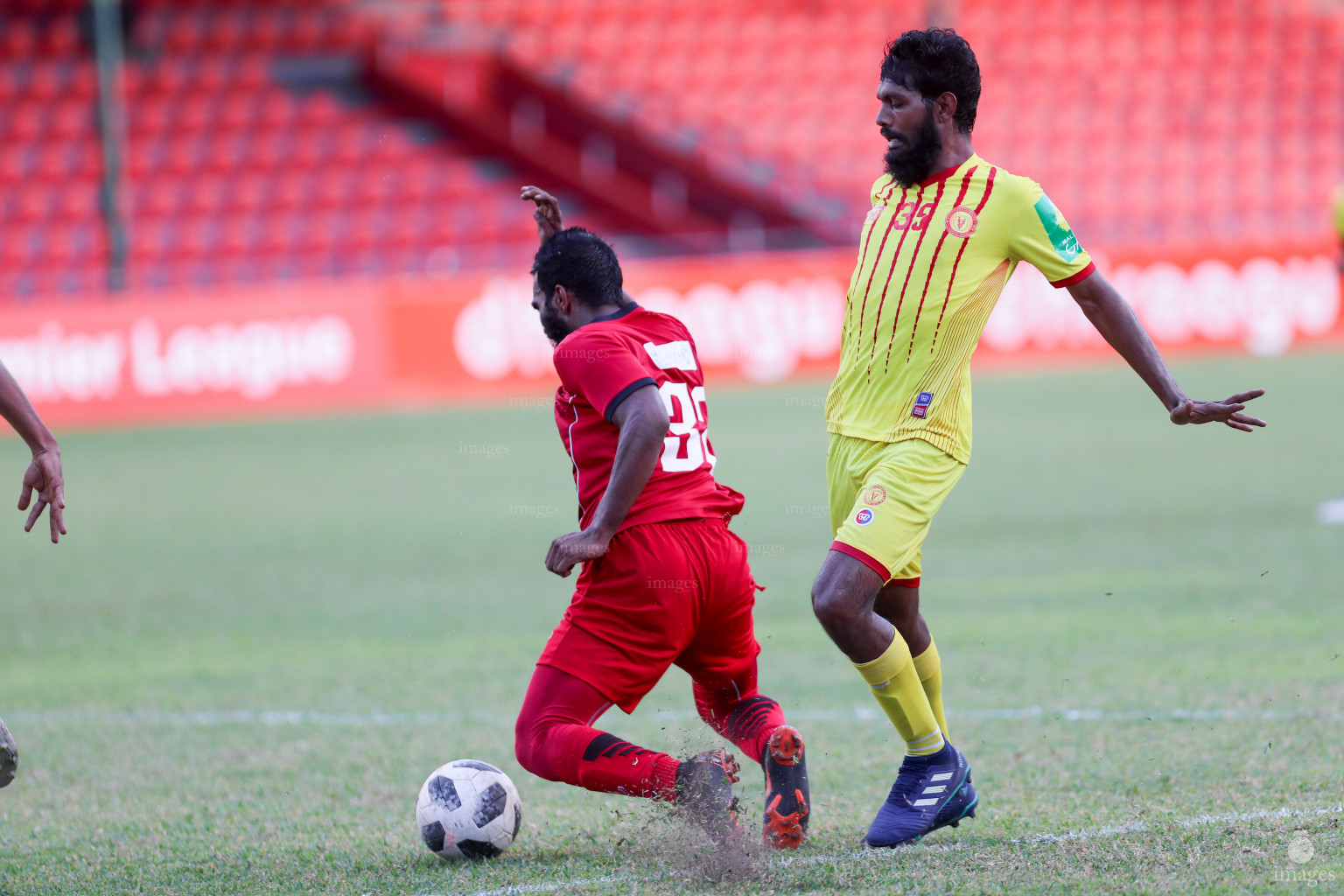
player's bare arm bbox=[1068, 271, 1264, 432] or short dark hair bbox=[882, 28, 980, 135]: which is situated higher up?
short dark hair bbox=[882, 28, 980, 135]

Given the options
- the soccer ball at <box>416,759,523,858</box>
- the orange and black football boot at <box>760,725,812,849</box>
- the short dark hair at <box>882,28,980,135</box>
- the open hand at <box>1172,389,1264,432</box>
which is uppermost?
the short dark hair at <box>882,28,980,135</box>

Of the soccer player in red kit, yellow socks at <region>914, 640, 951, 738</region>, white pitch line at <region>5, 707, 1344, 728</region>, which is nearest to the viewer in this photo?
the soccer player in red kit

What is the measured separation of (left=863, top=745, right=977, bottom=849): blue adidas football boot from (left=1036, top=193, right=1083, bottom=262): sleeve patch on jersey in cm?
132

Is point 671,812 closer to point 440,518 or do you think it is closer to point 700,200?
point 440,518

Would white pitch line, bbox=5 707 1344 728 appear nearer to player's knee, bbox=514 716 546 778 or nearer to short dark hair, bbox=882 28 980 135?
player's knee, bbox=514 716 546 778

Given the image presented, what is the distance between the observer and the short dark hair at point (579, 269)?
387 cm

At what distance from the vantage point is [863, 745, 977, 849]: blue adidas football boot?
3781mm

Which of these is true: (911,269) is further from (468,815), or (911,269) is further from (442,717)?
(442,717)

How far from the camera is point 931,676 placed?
4164 mm

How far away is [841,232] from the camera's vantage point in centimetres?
2191

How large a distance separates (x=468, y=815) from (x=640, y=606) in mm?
733

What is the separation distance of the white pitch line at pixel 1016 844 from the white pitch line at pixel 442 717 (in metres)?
1.24

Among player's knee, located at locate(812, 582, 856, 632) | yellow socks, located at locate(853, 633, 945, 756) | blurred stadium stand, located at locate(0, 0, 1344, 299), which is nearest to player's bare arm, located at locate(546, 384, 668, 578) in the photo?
player's knee, located at locate(812, 582, 856, 632)

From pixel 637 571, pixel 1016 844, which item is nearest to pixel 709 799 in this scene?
pixel 637 571
